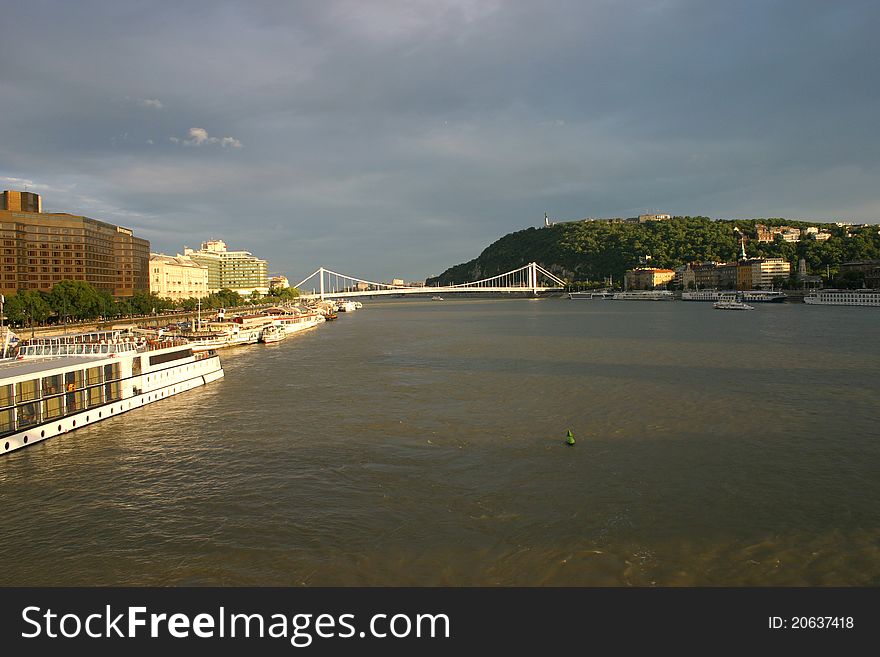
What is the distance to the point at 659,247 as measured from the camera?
443ft

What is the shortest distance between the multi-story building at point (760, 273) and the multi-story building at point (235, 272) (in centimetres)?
8688

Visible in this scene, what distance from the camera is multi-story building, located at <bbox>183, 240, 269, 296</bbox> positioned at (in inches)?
4413

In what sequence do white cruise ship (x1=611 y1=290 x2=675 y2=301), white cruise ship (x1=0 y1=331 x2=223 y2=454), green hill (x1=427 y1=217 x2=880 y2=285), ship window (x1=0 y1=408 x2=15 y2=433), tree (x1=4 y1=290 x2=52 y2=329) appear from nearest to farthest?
1. ship window (x1=0 y1=408 x2=15 y2=433)
2. white cruise ship (x1=0 y1=331 x2=223 y2=454)
3. tree (x1=4 y1=290 x2=52 y2=329)
4. white cruise ship (x1=611 y1=290 x2=675 y2=301)
5. green hill (x1=427 y1=217 x2=880 y2=285)

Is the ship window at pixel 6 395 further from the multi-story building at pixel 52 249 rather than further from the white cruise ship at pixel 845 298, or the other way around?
the white cruise ship at pixel 845 298

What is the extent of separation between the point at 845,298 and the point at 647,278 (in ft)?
174

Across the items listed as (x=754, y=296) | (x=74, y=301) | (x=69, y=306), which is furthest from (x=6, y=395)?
(x=754, y=296)

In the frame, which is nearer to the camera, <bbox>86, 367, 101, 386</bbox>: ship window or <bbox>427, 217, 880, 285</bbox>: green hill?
<bbox>86, 367, 101, 386</bbox>: ship window

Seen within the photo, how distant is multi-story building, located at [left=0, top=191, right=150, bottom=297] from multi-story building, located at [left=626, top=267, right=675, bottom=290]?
94355mm

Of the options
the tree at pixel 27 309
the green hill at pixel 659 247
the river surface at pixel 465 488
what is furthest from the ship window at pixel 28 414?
the green hill at pixel 659 247

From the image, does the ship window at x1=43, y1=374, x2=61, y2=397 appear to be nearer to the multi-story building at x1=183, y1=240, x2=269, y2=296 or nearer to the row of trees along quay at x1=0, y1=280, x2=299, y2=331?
the row of trees along quay at x1=0, y1=280, x2=299, y2=331

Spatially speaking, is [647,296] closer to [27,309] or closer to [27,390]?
[27,309]

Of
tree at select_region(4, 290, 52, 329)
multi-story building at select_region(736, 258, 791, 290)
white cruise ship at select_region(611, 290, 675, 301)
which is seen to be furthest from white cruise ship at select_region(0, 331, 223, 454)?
multi-story building at select_region(736, 258, 791, 290)
